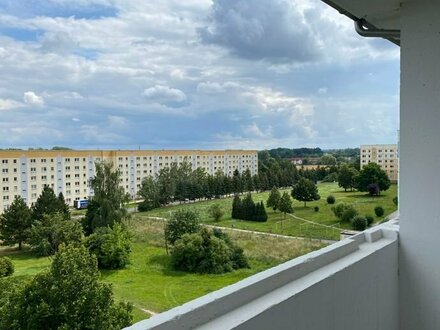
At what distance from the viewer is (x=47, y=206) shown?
1861 centimetres

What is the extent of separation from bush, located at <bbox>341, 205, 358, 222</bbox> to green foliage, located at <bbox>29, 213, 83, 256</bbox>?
11.7 meters

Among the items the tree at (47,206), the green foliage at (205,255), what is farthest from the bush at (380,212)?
the tree at (47,206)

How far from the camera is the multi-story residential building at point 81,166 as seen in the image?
826 inches

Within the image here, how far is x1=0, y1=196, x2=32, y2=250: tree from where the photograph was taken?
682 inches

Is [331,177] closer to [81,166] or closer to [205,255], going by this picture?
[205,255]

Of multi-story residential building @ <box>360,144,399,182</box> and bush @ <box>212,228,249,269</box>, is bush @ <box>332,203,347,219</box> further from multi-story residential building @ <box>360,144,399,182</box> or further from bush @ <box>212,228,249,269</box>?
multi-story residential building @ <box>360,144,399,182</box>

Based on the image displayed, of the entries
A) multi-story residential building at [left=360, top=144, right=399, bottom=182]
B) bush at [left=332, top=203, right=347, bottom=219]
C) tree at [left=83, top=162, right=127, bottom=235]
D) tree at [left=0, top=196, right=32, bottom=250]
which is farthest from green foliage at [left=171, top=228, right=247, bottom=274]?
tree at [left=0, top=196, right=32, bottom=250]

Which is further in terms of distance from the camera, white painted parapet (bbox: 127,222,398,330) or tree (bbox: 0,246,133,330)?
tree (bbox: 0,246,133,330)

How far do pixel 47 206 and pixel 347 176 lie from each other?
46.7 feet

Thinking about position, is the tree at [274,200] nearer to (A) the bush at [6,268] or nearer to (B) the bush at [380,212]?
(B) the bush at [380,212]

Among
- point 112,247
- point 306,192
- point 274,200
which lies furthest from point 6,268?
point 306,192

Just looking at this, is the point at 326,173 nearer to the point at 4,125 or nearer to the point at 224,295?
the point at 4,125

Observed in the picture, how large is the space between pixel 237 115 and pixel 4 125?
1312cm

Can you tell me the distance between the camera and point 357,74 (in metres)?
3.32
